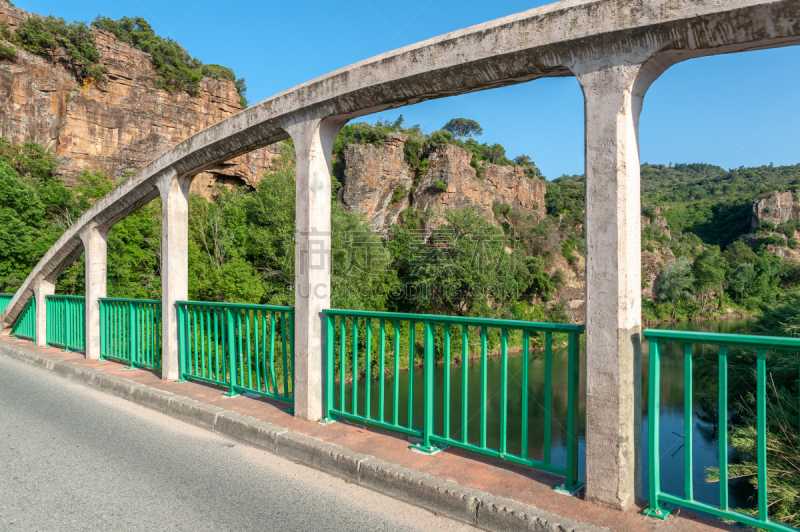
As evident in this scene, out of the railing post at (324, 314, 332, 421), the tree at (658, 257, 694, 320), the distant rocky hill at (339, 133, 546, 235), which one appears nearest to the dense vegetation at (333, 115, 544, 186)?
the distant rocky hill at (339, 133, 546, 235)

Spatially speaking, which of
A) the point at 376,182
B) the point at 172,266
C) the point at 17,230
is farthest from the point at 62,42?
the point at 172,266

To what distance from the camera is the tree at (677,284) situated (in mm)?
56625

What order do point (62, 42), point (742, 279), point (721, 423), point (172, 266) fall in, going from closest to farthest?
point (721, 423) → point (172, 266) → point (62, 42) → point (742, 279)

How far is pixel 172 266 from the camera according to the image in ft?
18.9

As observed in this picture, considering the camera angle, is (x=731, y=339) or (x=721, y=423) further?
(x=721, y=423)

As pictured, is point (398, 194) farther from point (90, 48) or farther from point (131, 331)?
point (131, 331)

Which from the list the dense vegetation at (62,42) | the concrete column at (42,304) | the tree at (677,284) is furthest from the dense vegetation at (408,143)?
the concrete column at (42,304)

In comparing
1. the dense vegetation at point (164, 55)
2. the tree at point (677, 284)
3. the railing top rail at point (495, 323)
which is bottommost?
the tree at point (677, 284)

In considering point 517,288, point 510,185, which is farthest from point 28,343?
point 510,185

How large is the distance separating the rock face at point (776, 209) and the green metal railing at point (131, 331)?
8407 centimetres

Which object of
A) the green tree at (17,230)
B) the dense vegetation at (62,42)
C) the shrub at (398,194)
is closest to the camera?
the green tree at (17,230)

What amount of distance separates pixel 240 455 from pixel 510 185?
56290 mm

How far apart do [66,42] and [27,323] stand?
103 feet

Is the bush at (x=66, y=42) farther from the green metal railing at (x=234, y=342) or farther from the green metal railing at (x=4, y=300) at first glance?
the green metal railing at (x=234, y=342)
